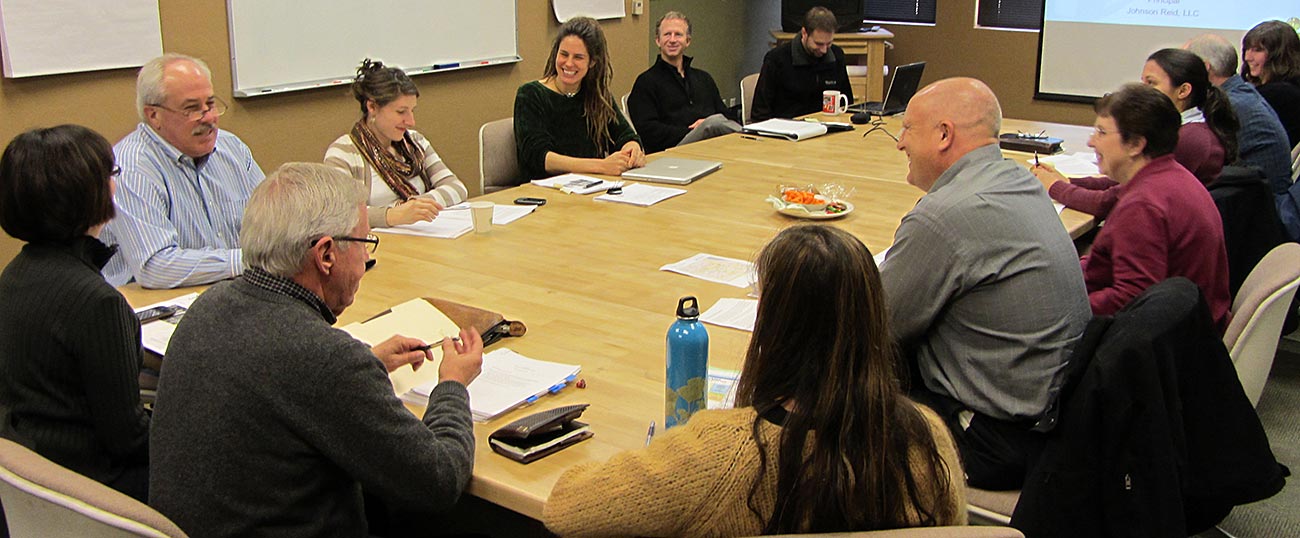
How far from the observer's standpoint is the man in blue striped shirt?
2721 millimetres

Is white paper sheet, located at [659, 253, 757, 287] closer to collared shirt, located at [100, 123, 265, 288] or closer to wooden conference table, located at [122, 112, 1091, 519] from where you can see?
wooden conference table, located at [122, 112, 1091, 519]

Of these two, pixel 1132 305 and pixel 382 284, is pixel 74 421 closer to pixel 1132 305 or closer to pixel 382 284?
pixel 382 284

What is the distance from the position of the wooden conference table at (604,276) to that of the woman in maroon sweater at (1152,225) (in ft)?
1.88

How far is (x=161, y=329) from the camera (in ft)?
7.88

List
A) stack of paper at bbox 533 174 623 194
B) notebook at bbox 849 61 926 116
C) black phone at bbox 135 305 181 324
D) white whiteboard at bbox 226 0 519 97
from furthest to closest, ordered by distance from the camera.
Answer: notebook at bbox 849 61 926 116
white whiteboard at bbox 226 0 519 97
stack of paper at bbox 533 174 623 194
black phone at bbox 135 305 181 324

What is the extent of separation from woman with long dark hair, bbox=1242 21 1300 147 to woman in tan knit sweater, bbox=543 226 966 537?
418cm

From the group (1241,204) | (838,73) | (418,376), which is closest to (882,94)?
(838,73)

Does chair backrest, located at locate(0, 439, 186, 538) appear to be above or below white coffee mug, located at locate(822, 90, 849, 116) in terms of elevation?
below

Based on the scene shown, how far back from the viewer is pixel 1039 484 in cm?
194

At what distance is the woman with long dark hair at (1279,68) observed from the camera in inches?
188

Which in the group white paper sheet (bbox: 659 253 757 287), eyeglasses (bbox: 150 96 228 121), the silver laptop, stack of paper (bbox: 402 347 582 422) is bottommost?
stack of paper (bbox: 402 347 582 422)

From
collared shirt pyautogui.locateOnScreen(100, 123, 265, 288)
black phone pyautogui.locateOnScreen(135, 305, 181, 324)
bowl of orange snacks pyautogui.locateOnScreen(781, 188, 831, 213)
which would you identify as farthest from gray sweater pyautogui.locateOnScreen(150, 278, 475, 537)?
bowl of orange snacks pyautogui.locateOnScreen(781, 188, 831, 213)

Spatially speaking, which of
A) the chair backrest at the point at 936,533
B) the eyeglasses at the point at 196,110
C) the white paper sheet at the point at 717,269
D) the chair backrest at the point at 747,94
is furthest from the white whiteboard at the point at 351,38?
the chair backrest at the point at 936,533

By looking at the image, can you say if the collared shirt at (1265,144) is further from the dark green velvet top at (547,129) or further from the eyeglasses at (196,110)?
the eyeglasses at (196,110)
